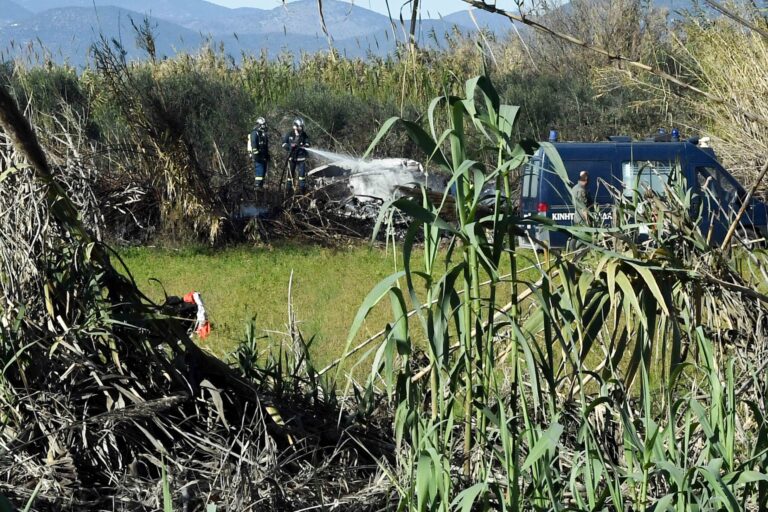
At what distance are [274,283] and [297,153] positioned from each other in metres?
5.30

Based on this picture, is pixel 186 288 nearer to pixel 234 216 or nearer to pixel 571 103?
pixel 234 216

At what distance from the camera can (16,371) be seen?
13.1 feet

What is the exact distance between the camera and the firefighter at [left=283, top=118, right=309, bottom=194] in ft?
59.1

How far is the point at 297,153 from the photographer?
62.6 ft

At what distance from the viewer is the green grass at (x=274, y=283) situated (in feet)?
34.8

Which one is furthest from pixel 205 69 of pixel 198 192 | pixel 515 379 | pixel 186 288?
pixel 515 379

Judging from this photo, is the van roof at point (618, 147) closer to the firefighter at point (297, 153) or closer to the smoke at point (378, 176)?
the smoke at point (378, 176)

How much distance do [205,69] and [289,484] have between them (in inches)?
945

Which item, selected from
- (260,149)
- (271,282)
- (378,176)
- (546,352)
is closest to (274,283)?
(271,282)

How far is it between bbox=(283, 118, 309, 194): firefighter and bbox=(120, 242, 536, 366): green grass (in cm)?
140

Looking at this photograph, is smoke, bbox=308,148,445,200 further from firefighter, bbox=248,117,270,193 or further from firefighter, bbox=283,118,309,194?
firefighter, bbox=248,117,270,193

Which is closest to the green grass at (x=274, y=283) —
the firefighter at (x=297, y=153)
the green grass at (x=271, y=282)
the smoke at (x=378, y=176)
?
the green grass at (x=271, y=282)

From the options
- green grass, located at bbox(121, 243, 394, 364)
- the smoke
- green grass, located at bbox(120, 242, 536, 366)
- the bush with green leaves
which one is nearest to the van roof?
the smoke

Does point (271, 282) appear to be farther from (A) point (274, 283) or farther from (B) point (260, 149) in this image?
(B) point (260, 149)
